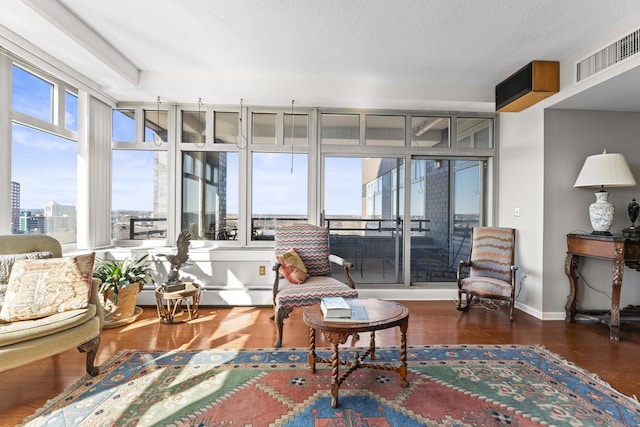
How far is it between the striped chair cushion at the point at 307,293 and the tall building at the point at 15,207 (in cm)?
258

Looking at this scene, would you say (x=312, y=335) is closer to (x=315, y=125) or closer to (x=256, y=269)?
(x=256, y=269)

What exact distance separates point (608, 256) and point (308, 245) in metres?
2.94

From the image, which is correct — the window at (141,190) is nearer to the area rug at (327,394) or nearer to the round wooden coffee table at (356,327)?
the area rug at (327,394)

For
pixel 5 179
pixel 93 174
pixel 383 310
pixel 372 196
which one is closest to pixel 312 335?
pixel 383 310

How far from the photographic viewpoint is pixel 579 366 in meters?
2.32

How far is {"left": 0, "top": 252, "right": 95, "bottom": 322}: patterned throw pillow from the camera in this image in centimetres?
204

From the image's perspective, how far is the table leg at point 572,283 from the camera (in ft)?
10.8

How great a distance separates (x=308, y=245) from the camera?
3436 millimetres

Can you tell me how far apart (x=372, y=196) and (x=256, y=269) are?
1860 mm

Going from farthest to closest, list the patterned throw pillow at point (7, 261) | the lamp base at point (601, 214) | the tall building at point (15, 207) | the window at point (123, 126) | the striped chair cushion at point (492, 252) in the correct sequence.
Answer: the window at point (123, 126)
the striped chair cushion at point (492, 252)
the lamp base at point (601, 214)
the tall building at point (15, 207)
the patterned throw pillow at point (7, 261)

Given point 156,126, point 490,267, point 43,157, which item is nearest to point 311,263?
point 490,267

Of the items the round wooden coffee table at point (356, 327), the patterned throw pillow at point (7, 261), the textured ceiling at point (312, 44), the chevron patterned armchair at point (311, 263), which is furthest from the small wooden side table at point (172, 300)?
the textured ceiling at point (312, 44)

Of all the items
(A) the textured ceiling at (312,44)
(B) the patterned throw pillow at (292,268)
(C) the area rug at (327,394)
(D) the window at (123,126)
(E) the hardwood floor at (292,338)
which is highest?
(A) the textured ceiling at (312,44)

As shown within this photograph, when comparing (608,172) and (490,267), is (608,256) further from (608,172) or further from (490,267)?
(490,267)
